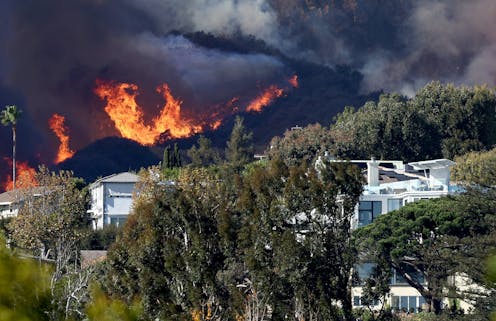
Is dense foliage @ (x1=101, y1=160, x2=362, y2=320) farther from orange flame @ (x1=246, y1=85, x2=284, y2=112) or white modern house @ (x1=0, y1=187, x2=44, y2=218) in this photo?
orange flame @ (x1=246, y1=85, x2=284, y2=112)

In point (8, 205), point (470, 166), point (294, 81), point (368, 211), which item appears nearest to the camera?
point (368, 211)

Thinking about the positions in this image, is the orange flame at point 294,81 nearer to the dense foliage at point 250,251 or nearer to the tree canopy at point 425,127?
the tree canopy at point 425,127

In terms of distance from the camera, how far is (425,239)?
208ft

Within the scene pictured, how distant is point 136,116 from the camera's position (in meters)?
136

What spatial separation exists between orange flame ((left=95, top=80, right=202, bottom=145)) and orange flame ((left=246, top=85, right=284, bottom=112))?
1269 centimetres

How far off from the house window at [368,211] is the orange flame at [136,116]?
186 ft

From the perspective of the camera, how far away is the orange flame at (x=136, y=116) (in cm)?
13425

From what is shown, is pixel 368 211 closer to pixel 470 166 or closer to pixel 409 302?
pixel 409 302

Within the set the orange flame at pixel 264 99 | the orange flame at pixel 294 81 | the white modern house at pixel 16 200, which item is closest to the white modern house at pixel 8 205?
the white modern house at pixel 16 200

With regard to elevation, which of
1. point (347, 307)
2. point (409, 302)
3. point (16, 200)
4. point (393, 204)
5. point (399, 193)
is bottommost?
point (347, 307)

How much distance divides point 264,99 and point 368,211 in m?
70.9

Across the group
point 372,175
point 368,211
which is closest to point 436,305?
point 368,211

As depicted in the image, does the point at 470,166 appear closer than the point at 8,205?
Yes

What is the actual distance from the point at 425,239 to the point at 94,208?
48.9 m
